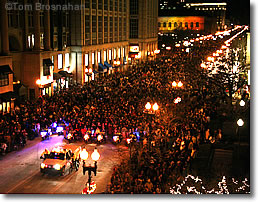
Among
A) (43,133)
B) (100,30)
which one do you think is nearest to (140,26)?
(100,30)

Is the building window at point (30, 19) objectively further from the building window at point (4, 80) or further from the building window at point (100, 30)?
the building window at point (100, 30)

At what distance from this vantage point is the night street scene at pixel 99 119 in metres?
16.1

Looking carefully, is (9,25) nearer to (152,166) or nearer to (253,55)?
(152,166)

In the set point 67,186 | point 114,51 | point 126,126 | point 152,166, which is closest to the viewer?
point 152,166

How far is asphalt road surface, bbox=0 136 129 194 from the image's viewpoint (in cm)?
1672

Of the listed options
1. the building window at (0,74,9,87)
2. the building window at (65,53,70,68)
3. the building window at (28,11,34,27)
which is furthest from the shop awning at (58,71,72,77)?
the building window at (0,74,9,87)

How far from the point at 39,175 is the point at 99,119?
7.95 metres

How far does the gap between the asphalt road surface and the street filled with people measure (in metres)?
0.85

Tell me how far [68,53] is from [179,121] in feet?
87.3

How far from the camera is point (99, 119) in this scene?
25781 millimetres

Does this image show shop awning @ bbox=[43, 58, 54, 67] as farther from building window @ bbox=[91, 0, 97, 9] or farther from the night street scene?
building window @ bbox=[91, 0, 97, 9]

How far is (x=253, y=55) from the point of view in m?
10.4

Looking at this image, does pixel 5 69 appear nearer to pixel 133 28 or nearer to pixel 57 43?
pixel 57 43

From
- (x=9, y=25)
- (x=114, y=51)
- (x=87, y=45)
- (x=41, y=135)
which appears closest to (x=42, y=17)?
(x=9, y=25)
